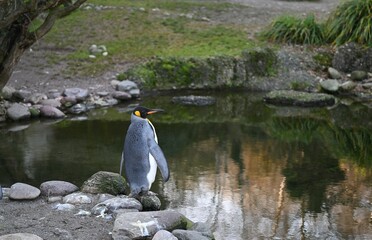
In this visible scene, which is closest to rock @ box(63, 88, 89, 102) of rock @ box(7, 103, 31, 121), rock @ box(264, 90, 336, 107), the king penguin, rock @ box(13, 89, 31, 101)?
rock @ box(13, 89, 31, 101)

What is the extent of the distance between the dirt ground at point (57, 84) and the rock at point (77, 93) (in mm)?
388

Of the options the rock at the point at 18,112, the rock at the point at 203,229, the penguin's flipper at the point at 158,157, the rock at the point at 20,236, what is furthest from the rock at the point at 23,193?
the rock at the point at 18,112

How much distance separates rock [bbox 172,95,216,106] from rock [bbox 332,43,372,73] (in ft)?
9.74

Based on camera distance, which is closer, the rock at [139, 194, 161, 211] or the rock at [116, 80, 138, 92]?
the rock at [139, 194, 161, 211]

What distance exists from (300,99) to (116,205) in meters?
6.43

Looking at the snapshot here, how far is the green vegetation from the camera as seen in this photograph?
1356 cm

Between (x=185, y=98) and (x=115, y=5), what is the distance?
4815mm

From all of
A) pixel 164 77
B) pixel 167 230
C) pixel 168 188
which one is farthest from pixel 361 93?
pixel 167 230

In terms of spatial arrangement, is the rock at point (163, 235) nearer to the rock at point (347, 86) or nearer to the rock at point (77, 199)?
the rock at point (77, 199)

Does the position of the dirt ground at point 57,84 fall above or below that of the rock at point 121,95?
above

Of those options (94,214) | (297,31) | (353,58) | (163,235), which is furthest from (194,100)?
(163,235)

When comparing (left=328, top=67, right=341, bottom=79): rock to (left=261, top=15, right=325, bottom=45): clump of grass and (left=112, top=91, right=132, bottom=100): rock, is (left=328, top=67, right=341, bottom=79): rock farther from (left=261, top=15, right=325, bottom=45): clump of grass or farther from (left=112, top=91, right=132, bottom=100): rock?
(left=112, top=91, right=132, bottom=100): rock

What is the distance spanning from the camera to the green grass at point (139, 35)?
1357cm

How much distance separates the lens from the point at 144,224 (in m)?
5.57
